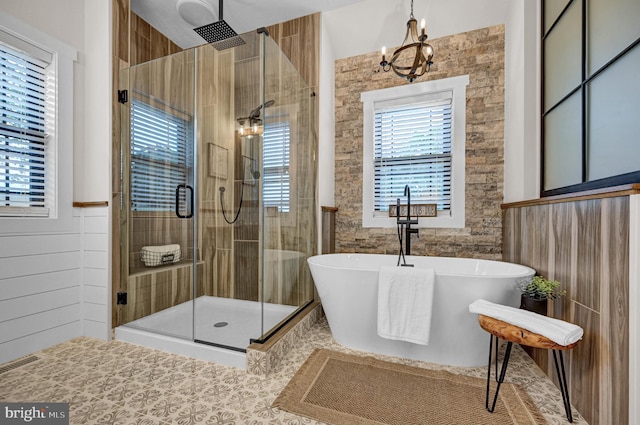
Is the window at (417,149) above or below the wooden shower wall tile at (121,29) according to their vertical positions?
below

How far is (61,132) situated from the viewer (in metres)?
2.12

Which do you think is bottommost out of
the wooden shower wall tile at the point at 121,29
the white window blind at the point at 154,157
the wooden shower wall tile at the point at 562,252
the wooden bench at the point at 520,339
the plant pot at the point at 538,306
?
the wooden bench at the point at 520,339

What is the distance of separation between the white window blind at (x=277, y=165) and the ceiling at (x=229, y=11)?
1.29 metres

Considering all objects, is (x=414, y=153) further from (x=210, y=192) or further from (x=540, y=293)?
(x=210, y=192)

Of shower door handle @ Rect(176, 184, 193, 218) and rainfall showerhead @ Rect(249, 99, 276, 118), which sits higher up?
rainfall showerhead @ Rect(249, 99, 276, 118)

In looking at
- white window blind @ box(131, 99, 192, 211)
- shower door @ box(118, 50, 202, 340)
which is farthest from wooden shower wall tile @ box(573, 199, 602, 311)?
white window blind @ box(131, 99, 192, 211)

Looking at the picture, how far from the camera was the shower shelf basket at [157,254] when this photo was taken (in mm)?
2365

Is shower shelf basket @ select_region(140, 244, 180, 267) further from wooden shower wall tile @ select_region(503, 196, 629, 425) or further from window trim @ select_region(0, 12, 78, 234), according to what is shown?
wooden shower wall tile @ select_region(503, 196, 629, 425)

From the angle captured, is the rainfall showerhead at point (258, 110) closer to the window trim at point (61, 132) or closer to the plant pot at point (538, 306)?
the window trim at point (61, 132)

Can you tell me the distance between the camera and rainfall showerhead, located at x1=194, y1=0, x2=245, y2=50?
82.6 inches

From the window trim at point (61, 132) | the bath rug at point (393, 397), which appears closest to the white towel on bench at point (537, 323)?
the bath rug at point (393, 397)

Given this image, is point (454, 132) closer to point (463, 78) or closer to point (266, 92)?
point (463, 78)

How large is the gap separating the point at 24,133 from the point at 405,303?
2828 mm

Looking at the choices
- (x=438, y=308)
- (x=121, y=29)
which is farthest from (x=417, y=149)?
(x=121, y=29)
